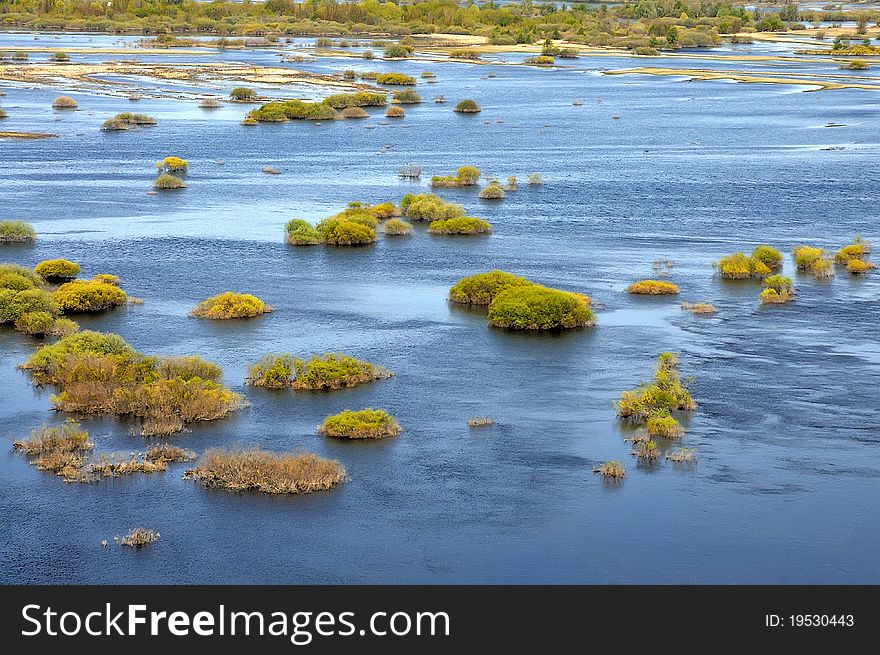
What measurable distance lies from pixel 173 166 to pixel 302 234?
28.8 m

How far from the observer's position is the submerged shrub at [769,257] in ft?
221

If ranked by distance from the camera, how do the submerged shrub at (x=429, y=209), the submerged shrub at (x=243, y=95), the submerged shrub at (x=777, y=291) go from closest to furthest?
the submerged shrub at (x=777, y=291) → the submerged shrub at (x=429, y=209) → the submerged shrub at (x=243, y=95)

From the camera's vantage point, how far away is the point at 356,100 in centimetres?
14462

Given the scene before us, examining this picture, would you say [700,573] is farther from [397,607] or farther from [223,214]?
[223,214]

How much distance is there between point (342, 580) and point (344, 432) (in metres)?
10.4

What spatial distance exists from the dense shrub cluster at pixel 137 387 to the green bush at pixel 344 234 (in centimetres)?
2599

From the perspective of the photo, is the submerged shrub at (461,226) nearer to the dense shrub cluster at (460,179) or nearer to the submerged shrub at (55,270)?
the dense shrub cluster at (460,179)

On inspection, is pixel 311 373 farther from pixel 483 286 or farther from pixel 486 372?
pixel 483 286

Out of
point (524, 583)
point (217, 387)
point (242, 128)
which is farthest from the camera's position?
point (242, 128)

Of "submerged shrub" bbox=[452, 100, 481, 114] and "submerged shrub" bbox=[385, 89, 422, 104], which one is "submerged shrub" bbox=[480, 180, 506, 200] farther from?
"submerged shrub" bbox=[385, 89, 422, 104]

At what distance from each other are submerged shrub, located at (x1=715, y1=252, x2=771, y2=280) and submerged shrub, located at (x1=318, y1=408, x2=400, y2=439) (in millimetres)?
27714

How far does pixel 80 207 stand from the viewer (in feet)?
281

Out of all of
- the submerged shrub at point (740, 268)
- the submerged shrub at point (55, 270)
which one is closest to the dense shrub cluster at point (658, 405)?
the submerged shrub at point (740, 268)

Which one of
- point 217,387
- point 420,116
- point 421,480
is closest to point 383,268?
point 217,387
